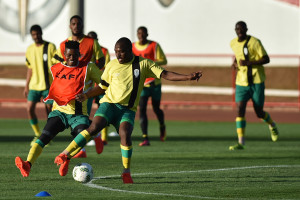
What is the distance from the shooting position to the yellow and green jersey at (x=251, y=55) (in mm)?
17656

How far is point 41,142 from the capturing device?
43.1 ft

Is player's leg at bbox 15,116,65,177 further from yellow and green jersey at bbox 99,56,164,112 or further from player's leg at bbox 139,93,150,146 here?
player's leg at bbox 139,93,150,146

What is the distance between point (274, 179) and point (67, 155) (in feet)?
9.27

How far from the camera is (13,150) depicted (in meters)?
17.4

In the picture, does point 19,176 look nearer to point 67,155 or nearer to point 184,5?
point 67,155

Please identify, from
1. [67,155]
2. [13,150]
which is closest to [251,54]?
[13,150]

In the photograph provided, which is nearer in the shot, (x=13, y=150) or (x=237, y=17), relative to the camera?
(x=13, y=150)

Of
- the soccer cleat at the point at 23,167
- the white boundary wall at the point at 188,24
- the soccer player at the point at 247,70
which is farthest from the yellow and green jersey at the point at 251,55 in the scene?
the white boundary wall at the point at 188,24

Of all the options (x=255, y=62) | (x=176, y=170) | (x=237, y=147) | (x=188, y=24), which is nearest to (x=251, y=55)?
(x=255, y=62)

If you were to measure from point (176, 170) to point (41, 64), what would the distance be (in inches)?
198

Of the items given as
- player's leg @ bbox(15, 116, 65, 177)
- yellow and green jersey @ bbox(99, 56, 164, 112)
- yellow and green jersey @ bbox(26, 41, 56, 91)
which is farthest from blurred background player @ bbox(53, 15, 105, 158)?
yellow and green jersey @ bbox(99, 56, 164, 112)

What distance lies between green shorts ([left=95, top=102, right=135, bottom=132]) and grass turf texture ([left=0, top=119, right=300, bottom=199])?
2.65 feet

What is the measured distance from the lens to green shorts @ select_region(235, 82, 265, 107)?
1786cm

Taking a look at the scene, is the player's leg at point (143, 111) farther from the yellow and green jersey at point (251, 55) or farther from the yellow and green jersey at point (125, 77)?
the yellow and green jersey at point (125, 77)
